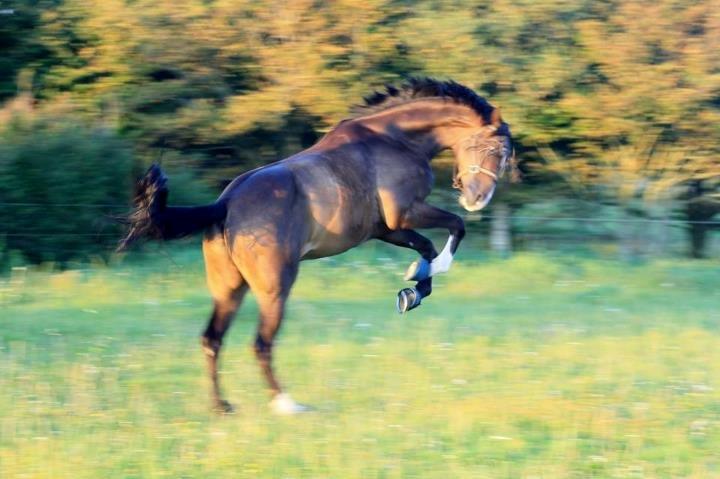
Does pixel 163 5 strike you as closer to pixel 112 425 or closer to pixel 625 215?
pixel 625 215

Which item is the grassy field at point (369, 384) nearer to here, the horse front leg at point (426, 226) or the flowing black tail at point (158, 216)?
the horse front leg at point (426, 226)

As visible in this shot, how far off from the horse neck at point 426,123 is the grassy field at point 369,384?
175 centimetres

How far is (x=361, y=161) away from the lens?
314 inches

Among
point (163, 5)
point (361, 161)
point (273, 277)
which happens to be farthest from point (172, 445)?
point (163, 5)

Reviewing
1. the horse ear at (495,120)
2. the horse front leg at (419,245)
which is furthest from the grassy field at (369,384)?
the horse ear at (495,120)

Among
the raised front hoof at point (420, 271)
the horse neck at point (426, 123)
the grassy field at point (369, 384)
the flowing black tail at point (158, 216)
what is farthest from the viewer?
the horse neck at point (426, 123)

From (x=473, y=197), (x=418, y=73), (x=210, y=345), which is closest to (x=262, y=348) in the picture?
(x=210, y=345)

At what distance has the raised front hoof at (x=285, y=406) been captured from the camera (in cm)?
723

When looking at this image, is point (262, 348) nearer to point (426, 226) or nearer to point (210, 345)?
point (210, 345)

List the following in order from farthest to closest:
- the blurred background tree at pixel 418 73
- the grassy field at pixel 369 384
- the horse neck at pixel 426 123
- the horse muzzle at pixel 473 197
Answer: the blurred background tree at pixel 418 73, the horse muzzle at pixel 473 197, the horse neck at pixel 426 123, the grassy field at pixel 369 384

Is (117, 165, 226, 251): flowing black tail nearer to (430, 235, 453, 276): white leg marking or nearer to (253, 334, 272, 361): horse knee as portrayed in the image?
(253, 334, 272, 361): horse knee

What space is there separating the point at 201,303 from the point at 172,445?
5.98 meters

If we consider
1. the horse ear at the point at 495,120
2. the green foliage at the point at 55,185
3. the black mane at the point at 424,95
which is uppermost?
the black mane at the point at 424,95

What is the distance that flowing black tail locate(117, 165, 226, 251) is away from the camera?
7.36m
